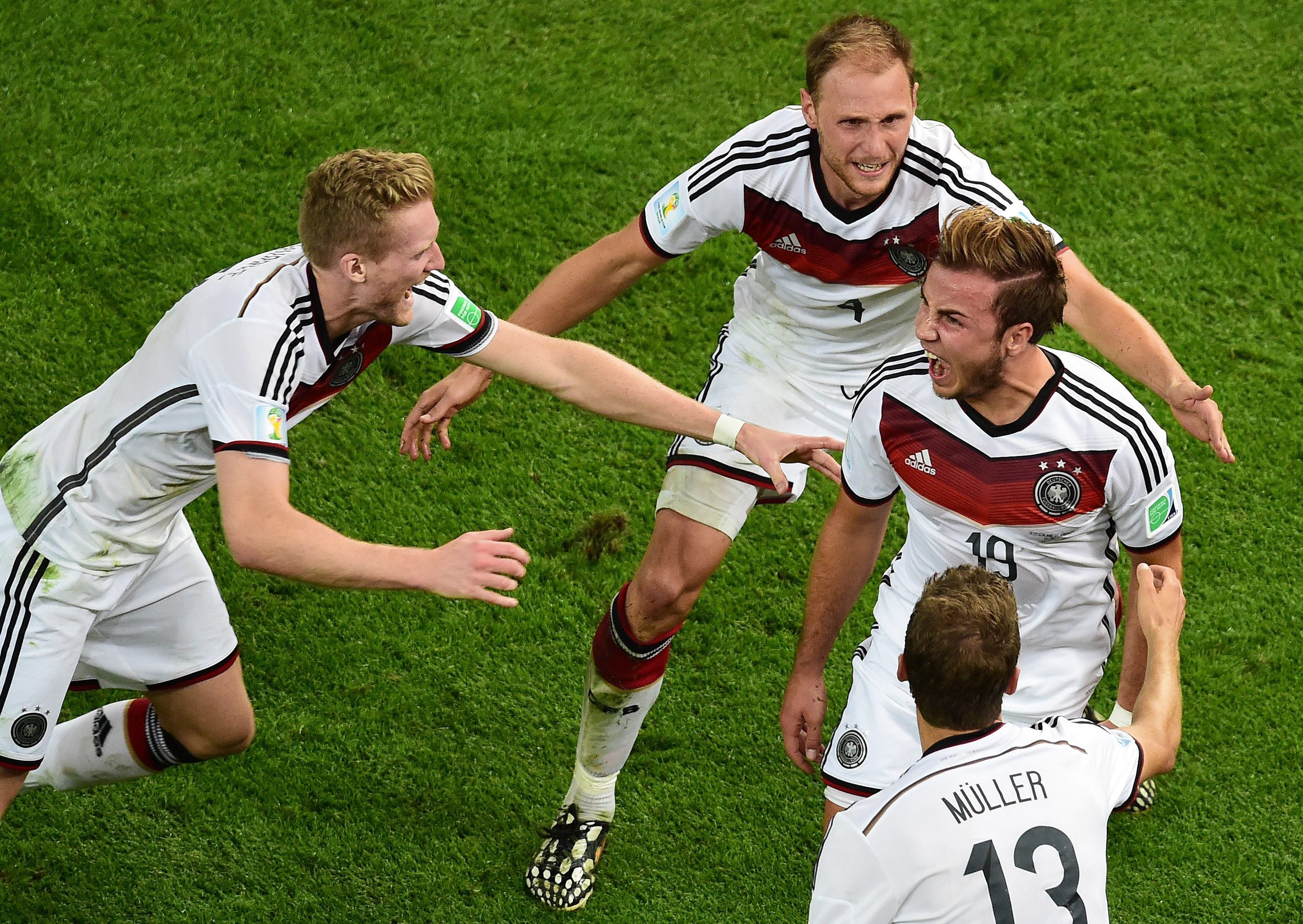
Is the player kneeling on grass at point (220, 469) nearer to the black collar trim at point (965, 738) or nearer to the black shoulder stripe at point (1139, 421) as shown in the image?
the black shoulder stripe at point (1139, 421)

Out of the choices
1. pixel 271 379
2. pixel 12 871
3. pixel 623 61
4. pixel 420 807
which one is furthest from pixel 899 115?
pixel 12 871

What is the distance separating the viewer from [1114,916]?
3.95m

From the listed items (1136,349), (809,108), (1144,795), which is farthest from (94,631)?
(1144,795)

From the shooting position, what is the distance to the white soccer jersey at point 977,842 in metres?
2.36

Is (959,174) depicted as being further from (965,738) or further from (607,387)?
(965,738)

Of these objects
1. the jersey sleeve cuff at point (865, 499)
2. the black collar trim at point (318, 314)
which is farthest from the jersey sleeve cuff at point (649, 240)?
the black collar trim at point (318, 314)

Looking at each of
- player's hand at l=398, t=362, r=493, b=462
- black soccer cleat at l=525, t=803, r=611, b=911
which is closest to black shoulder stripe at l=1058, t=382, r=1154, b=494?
player's hand at l=398, t=362, r=493, b=462

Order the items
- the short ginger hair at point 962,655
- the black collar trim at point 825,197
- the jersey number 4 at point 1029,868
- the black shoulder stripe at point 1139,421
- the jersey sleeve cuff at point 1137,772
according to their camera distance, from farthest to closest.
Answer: the black collar trim at point 825,197 < the black shoulder stripe at point 1139,421 < the jersey sleeve cuff at point 1137,772 < the short ginger hair at point 962,655 < the jersey number 4 at point 1029,868

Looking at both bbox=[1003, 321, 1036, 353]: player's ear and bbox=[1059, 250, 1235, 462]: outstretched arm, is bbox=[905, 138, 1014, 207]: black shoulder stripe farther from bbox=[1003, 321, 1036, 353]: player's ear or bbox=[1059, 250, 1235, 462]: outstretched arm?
bbox=[1003, 321, 1036, 353]: player's ear

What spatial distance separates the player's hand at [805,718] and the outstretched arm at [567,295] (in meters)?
1.24

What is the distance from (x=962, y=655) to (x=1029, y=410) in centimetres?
87

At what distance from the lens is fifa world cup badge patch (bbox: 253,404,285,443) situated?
114 inches

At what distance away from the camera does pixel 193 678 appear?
361 centimetres

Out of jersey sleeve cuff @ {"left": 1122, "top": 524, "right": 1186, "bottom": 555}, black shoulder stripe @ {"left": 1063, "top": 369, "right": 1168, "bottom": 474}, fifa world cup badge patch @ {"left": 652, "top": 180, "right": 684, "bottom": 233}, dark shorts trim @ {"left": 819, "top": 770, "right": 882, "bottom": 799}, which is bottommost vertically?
dark shorts trim @ {"left": 819, "top": 770, "right": 882, "bottom": 799}
